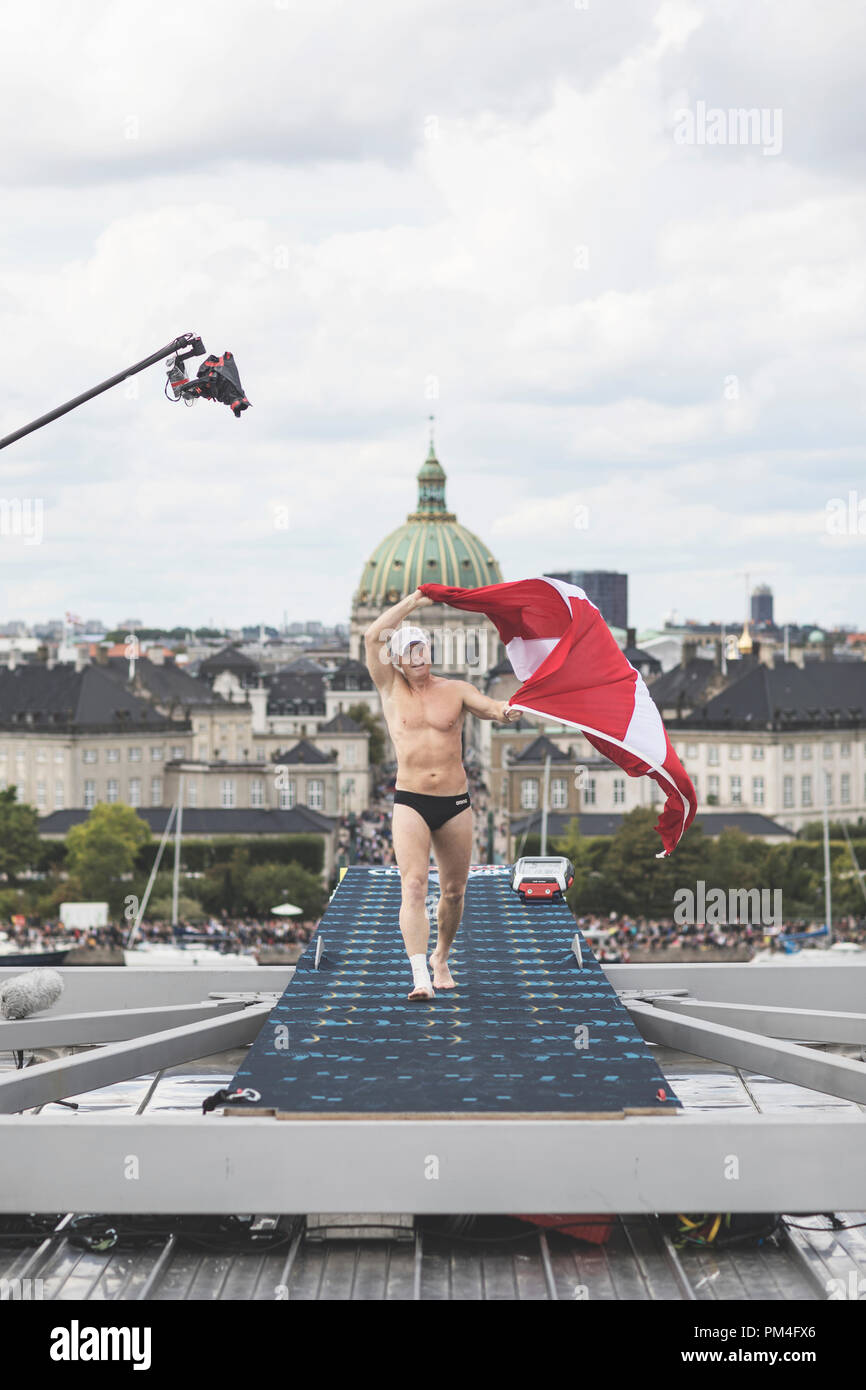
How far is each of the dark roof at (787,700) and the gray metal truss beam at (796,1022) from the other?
138 m

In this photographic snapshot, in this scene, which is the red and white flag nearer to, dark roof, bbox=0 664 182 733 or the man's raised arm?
the man's raised arm

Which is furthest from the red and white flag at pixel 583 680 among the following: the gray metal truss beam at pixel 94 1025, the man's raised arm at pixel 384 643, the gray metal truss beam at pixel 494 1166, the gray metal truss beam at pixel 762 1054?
the gray metal truss beam at pixel 94 1025

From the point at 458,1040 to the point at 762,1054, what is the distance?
3.13 meters

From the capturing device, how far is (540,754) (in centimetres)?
16288

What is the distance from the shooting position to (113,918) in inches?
4151

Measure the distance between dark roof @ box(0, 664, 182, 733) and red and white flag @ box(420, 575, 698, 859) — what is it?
143517 mm

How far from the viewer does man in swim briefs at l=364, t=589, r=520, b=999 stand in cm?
2036

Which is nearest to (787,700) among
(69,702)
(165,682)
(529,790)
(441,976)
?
(529,790)

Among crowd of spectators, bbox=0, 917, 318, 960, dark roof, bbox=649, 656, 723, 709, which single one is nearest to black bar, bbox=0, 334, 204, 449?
crowd of spectators, bbox=0, 917, 318, 960

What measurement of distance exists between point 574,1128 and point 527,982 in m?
6.20

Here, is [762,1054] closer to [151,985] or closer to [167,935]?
[151,985]

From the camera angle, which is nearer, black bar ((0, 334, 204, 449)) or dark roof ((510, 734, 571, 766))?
black bar ((0, 334, 204, 449))
